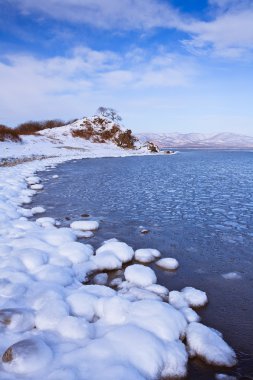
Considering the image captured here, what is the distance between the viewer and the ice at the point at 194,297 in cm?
534

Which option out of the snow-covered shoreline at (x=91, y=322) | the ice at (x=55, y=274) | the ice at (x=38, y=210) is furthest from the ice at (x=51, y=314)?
the ice at (x=38, y=210)

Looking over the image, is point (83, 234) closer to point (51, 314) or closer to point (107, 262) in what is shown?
point (107, 262)

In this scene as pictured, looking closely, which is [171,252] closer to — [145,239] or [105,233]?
[145,239]

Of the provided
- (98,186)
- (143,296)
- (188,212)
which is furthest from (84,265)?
(98,186)

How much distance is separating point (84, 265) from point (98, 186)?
12137 millimetres

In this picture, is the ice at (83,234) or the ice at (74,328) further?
the ice at (83,234)

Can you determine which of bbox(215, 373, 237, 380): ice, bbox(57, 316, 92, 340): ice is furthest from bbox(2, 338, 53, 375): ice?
bbox(215, 373, 237, 380): ice

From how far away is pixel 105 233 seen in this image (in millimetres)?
9242

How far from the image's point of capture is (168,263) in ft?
22.4

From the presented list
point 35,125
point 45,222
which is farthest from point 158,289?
point 35,125

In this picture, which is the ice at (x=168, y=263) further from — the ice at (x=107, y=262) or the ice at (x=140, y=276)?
the ice at (x=107, y=262)

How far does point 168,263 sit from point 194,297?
1.45 metres

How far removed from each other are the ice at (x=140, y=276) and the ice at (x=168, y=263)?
0.77m

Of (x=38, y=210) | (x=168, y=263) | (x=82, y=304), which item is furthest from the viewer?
(x=38, y=210)
